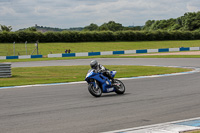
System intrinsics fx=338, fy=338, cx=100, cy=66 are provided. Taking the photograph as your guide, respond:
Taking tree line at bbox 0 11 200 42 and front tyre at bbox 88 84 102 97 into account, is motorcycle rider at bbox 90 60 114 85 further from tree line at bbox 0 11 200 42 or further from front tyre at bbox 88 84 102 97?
tree line at bbox 0 11 200 42

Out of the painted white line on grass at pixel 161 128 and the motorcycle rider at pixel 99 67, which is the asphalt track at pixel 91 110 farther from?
the motorcycle rider at pixel 99 67

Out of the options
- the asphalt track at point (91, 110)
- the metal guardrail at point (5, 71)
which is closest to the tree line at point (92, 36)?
the metal guardrail at point (5, 71)

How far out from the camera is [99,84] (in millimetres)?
10758

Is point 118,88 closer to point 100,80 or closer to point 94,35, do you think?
point 100,80

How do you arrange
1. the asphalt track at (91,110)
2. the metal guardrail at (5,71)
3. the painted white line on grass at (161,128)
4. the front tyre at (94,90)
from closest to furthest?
the painted white line on grass at (161,128), the asphalt track at (91,110), the front tyre at (94,90), the metal guardrail at (5,71)

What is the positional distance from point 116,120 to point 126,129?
78cm

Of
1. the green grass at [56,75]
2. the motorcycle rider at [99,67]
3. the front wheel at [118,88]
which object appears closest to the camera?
the motorcycle rider at [99,67]

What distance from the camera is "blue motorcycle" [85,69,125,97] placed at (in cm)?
1042

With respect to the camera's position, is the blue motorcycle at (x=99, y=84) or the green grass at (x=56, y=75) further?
the green grass at (x=56, y=75)

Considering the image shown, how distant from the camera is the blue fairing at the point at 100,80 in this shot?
10.4 metres

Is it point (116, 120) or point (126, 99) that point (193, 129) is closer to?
point (116, 120)

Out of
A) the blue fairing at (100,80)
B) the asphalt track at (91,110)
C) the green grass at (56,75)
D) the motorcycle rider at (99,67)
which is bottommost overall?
the green grass at (56,75)

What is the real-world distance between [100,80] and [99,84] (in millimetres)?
214

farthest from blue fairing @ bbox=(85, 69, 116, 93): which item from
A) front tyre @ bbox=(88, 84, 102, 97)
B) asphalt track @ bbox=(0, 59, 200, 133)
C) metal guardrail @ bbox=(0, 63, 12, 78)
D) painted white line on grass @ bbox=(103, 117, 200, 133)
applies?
metal guardrail @ bbox=(0, 63, 12, 78)
